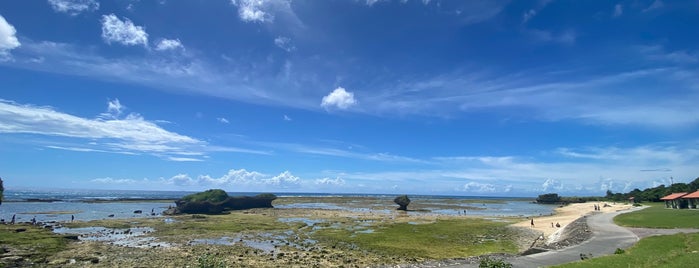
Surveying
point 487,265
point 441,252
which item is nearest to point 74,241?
point 441,252

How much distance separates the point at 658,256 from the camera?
20047mm

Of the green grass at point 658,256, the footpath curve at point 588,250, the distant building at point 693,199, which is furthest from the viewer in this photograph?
the distant building at point 693,199

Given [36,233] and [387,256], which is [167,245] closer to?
[36,233]

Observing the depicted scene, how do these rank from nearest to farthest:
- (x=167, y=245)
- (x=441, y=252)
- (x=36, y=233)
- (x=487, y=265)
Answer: (x=487, y=265) < (x=441, y=252) < (x=167, y=245) < (x=36, y=233)

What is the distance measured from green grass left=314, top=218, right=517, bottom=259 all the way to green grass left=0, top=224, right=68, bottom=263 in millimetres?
26237

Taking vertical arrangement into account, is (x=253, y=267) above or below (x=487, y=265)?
below

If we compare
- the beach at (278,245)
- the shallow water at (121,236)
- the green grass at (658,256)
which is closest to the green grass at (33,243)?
the beach at (278,245)

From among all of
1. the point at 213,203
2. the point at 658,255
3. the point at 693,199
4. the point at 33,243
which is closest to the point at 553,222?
the point at 693,199

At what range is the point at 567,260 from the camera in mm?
23281

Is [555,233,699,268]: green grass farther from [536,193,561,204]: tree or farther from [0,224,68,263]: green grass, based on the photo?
[536,193,561,204]: tree

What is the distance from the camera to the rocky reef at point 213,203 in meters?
87.6

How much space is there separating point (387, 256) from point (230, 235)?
23.4 m

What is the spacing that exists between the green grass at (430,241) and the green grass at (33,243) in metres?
26.2

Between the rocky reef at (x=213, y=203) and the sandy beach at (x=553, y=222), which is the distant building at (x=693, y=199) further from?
the rocky reef at (x=213, y=203)
